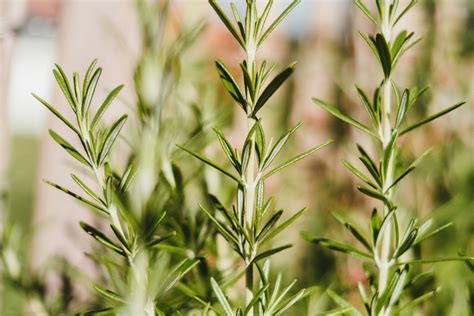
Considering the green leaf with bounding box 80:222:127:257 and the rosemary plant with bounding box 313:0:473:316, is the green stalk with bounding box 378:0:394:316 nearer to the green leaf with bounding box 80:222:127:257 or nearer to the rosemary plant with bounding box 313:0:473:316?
the rosemary plant with bounding box 313:0:473:316

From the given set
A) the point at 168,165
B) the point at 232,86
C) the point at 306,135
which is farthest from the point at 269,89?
the point at 306,135

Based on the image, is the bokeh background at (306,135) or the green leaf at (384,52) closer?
the green leaf at (384,52)

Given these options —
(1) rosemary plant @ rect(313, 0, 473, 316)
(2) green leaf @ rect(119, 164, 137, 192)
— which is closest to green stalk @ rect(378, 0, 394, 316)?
(1) rosemary plant @ rect(313, 0, 473, 316)

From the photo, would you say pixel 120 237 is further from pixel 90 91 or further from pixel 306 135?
pixel 306 135

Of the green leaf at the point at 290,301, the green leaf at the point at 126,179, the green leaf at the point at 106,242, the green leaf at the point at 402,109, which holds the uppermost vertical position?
the green leaf at the point at 402,109

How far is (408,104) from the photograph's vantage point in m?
0.27

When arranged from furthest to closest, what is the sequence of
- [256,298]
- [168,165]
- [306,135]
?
[306,135] → [168,165] → [256,298]

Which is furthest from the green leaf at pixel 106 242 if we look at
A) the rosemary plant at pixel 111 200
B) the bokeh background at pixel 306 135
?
the bokeh background at pixel 306 135

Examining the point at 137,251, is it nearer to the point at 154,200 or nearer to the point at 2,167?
the point at 154,200

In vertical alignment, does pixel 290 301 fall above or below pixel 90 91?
below

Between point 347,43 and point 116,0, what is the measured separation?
0.57 meters

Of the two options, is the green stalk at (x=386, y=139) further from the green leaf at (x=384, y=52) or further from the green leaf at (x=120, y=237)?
A: the green leaf at (x=120, y=237)

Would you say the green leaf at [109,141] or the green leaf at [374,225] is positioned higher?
the green leaf at [109,141]

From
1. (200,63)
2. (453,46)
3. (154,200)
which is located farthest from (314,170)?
(154,200)
